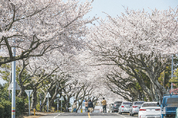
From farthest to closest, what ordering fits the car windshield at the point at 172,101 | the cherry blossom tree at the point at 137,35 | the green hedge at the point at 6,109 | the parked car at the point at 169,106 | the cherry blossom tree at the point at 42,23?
the cherry blossom tree at the point at 137,35, the green hedge at the point at 6,109, the car windshield at the point at 172,101, the parked car at the point at 169,106, the cherry blossom tree at the point at 42,23

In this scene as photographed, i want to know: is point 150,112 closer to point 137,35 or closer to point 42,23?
point 137,35

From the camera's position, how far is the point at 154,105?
67.7ft

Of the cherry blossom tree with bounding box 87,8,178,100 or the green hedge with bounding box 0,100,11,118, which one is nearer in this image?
the green hedge with bounding box 0,100,11,118

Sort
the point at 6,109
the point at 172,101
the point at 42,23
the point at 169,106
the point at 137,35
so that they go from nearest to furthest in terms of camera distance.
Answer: the point at 42,23
the point at 169,106
the point at 172,101
the point at 6,109
the point at 137,35

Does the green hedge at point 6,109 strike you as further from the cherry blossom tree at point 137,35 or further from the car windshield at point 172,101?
the car windshield at point 172,101

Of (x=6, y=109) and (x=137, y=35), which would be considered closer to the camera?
(x=6, y=109)

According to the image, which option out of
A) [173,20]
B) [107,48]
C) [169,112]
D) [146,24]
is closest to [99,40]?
→ [107,48]

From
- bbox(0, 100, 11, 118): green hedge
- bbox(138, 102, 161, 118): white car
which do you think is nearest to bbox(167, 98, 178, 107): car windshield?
bbox(138, 102, 161, 118): white car

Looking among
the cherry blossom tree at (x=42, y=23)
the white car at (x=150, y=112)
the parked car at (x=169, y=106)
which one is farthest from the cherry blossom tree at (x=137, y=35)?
the cherry blossom tree at (x=42, y=23)

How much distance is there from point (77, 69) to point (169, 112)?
64.0 feet

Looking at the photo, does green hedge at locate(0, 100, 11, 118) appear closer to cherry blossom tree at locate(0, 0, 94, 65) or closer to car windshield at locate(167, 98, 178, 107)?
cherry blossom tree at locate(0, 0, 94, 65)

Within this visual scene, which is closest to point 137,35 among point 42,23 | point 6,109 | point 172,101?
point 172,101

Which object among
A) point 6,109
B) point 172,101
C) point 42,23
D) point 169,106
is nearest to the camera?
point 42,23

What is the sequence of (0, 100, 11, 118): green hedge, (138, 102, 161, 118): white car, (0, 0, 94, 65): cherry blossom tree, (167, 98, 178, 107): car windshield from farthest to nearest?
1. (138, 102, 161, 118): white car
2. (0, 100, 11, 118): green hedge
3. (167, 98, 178, 107): car windshield
4. (0, 0, 94, 65): cherry blossom tree
